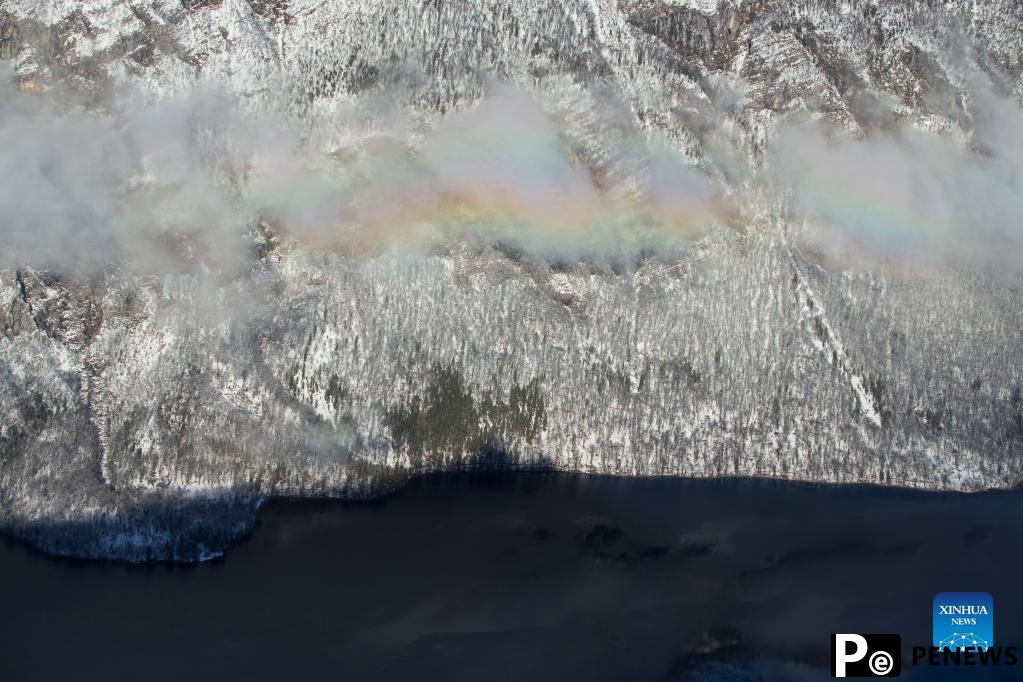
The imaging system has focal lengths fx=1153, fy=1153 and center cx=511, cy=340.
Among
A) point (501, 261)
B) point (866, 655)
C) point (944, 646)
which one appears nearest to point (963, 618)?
point (944, 646)

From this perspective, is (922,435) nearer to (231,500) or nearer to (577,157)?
(577,157)

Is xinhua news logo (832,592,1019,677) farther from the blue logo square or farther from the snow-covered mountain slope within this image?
the snow-covered mountain slope

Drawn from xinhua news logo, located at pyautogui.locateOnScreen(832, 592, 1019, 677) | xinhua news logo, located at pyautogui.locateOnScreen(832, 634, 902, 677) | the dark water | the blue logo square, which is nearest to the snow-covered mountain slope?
the dark water

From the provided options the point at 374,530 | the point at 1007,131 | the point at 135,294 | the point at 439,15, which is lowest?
the point at 374,530

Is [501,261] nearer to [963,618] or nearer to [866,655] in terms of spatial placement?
[866,655]

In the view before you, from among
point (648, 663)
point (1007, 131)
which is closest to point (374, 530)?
point (648, 663)

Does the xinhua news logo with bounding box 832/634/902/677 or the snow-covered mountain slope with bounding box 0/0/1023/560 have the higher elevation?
the snow-covered mountain slope with bounding box 0/0/1023/560

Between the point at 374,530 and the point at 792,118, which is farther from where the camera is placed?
the point at 792,118

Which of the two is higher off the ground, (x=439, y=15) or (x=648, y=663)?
(x=439, y=15)
